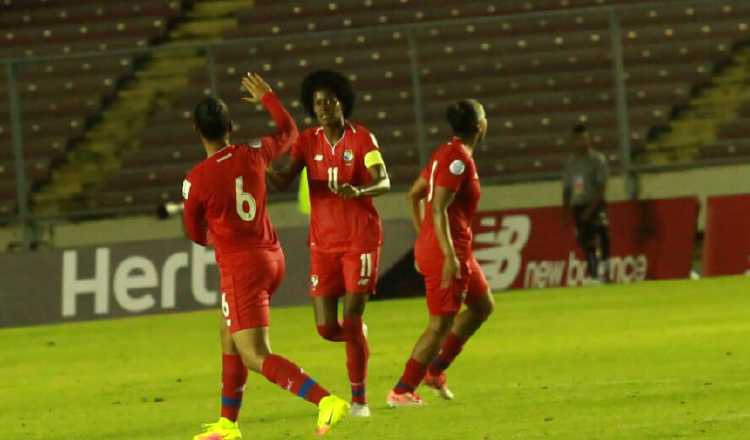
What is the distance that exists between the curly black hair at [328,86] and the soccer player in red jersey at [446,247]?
0.69 m

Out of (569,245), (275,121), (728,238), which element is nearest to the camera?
(275,121)

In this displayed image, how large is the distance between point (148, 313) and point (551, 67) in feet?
25.6

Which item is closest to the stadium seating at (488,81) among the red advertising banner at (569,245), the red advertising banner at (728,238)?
the red advertising banner at (569,245)

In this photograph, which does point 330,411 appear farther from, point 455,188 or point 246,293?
point 455,188

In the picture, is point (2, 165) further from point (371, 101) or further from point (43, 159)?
point (371, 101)

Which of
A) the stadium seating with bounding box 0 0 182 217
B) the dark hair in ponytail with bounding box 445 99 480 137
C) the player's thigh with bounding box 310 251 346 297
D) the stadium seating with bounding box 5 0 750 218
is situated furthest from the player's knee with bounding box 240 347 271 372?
the stadium seating with bounding box 0 0 182 217

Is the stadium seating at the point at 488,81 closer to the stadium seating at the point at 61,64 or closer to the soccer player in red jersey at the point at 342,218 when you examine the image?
the stadium seating at the point at 61,64

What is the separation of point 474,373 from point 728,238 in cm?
1026

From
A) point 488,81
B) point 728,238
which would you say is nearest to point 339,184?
point 728,238

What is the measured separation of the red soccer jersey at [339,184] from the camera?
11.2 m

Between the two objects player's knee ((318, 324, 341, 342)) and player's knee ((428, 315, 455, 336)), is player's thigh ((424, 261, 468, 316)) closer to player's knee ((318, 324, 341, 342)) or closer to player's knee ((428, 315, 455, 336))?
player's knee ((428, 315, 455, 336))

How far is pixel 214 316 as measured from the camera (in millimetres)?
21578

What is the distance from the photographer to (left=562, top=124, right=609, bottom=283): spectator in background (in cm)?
2320

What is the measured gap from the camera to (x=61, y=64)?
27.5 m
